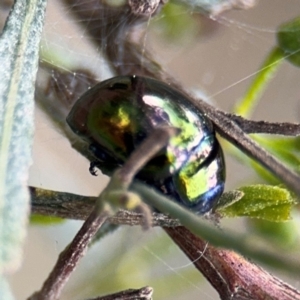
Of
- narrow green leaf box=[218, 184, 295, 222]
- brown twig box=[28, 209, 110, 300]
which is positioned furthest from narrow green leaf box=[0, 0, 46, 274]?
narrow green leaf box=[218, 184, 295, 222]

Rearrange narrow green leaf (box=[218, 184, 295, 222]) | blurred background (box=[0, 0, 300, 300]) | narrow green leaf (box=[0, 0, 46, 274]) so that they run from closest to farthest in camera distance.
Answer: narrow green leaf (box=[0, 0, 46, 274]), narrow green leaf (box=[218, 184, 295, 222]), blurred background (box=[0, 0, 300, 300])

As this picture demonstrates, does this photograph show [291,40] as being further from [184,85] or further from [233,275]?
[233,275]

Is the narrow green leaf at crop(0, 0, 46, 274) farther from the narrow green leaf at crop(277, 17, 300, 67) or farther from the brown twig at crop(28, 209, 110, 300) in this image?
the narrow green leaf at crop(277, 17, 300, 67)

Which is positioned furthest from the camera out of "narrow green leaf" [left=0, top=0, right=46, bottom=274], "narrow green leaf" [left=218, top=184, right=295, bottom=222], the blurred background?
the blurred background

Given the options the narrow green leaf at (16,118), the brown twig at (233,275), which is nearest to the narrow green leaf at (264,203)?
the brown twig at (233,275)

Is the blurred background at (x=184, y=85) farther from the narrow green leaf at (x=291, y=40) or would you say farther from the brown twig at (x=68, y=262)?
the brown twig at (x=68, y=262)

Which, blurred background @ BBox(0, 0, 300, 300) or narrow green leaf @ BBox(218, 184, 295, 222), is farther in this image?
blurred background @ BBox(0, 0, 300, 300)

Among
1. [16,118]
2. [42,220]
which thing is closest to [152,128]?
[16,118]

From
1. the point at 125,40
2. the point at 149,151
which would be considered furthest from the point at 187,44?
the point at 149,151
